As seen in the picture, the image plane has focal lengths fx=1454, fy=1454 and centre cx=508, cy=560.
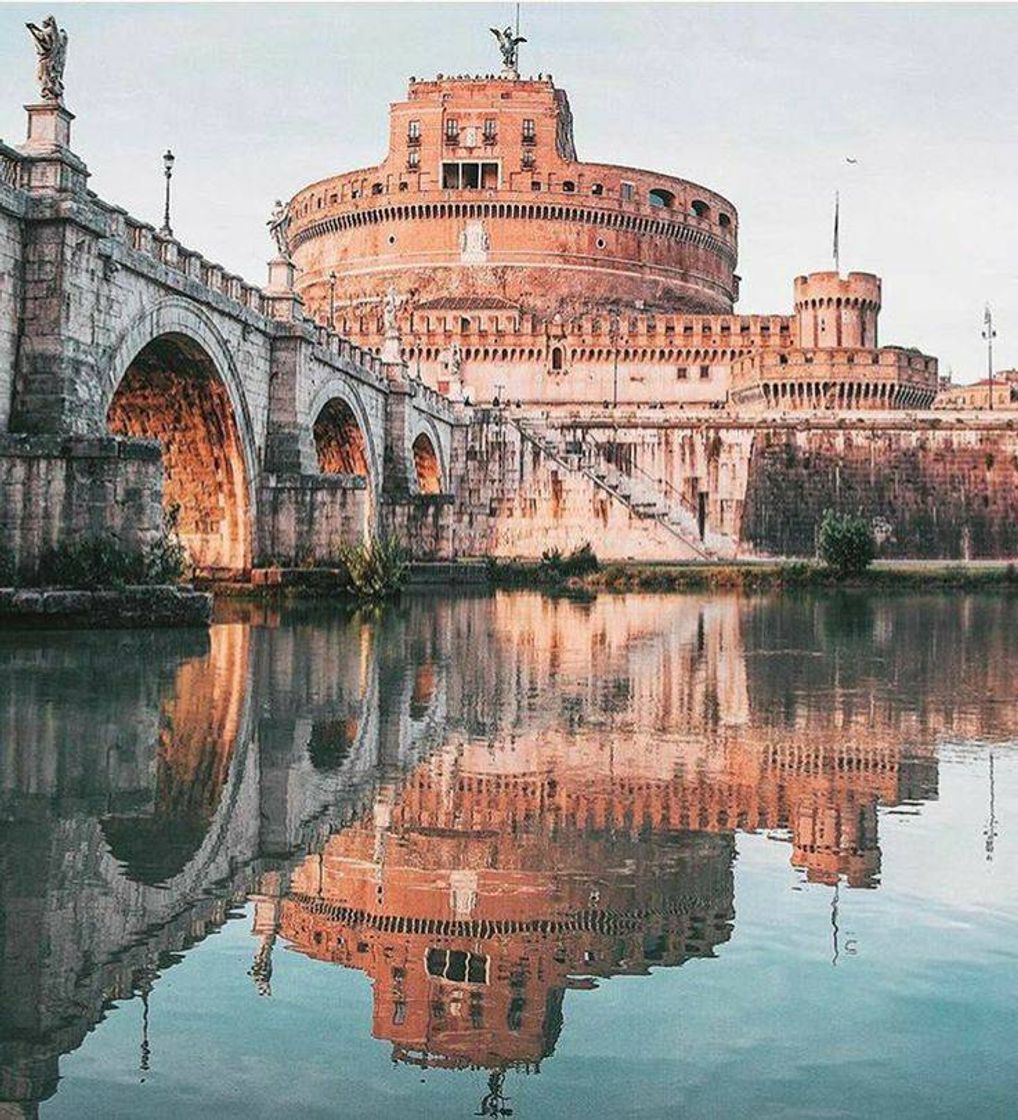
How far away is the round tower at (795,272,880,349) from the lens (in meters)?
77.9

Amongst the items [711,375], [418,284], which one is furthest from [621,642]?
[418,284]

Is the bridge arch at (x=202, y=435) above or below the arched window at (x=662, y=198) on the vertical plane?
below

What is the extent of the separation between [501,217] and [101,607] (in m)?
72.7

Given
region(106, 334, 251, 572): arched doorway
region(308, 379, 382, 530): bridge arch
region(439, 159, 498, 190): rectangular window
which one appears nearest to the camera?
region(106, 334, 251, 572): arched doorway

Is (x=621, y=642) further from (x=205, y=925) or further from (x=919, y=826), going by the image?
(x=205, y=925)

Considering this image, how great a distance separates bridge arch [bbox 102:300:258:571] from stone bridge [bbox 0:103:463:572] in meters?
0.04

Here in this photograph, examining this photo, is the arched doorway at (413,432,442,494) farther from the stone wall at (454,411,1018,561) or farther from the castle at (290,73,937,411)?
the castle at (290,73,937,411)

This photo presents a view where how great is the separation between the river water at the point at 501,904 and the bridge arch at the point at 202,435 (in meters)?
15.7

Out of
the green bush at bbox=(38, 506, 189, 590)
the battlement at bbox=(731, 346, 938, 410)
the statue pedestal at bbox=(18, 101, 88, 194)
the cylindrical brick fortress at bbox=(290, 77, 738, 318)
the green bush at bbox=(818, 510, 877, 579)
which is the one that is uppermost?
the cylindrical brick fortress at bbox=(290, 77, 738, 318)

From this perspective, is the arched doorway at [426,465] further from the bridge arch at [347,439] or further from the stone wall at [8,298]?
the stone wall at [8,298]

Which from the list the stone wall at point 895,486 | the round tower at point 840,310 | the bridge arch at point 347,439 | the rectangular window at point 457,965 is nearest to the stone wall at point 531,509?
the stone wall at point 895,486

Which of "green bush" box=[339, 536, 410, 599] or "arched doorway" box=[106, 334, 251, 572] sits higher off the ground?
"arched doorway" box=[106, 334, 251, 572]

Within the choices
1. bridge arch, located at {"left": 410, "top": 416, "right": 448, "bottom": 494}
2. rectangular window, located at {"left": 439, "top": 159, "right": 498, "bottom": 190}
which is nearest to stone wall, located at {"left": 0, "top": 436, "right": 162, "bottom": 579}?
bridge arch, located at {"left": 410, "top": 416, "right": 448, "bottom": 494}

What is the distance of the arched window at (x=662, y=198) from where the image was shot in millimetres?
91750
